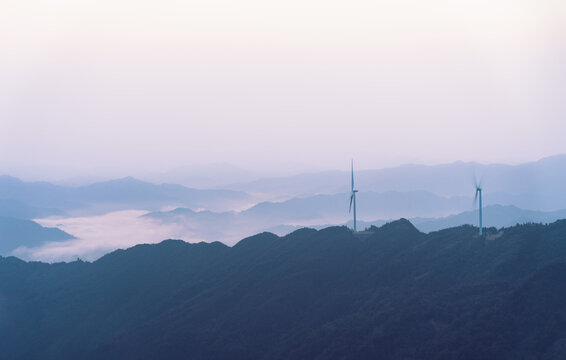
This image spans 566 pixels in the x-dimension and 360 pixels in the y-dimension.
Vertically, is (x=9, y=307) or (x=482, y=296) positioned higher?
(x=482, y=296)

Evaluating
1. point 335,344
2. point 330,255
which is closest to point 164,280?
point 330,255

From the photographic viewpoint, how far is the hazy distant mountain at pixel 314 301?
93.4 m

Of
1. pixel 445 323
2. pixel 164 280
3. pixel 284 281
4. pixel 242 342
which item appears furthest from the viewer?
pixel 164 280

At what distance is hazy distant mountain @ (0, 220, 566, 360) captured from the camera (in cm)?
9338

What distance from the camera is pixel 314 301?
12875 centimetres

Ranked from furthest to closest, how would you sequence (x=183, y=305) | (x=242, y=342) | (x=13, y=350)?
(x=13, y=350), (x=183, y=305), (x=242, y=342)

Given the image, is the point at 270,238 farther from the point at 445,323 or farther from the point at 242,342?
the point at 445,323

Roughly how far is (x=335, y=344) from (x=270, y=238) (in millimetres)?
75402

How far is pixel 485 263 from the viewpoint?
120 metres

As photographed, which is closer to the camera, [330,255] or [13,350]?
[330,255]

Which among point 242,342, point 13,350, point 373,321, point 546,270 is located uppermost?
point 546,270

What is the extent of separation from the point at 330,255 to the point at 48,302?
8612 cm

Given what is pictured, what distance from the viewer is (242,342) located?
11719 centimetres

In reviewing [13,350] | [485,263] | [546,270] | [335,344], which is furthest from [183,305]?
[546,270]
